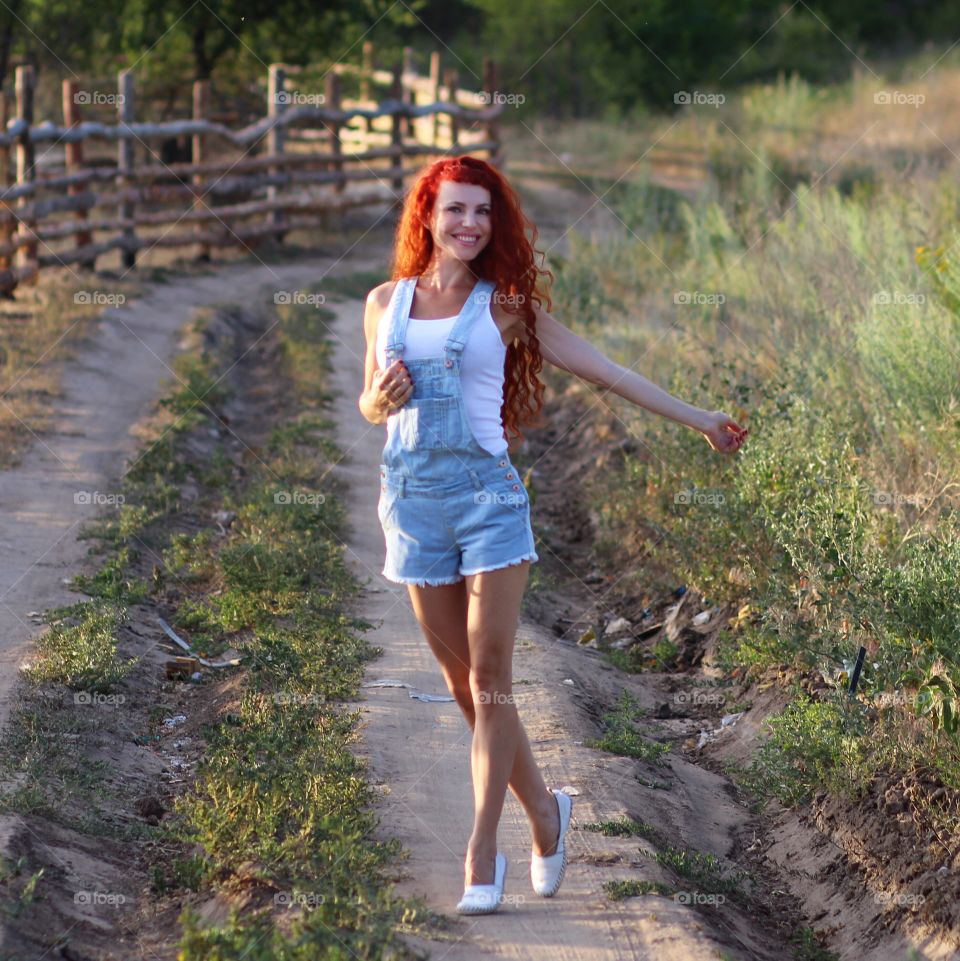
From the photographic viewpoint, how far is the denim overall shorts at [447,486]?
3439 millimetres

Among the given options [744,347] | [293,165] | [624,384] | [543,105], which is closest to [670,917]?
[624,384]

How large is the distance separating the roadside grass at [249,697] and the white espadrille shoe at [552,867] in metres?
0.38

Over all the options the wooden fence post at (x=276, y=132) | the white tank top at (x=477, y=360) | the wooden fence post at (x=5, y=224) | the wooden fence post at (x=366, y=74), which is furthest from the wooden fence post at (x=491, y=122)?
the white tank top at (x=477, y=360)

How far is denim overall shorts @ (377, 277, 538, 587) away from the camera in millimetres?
3439

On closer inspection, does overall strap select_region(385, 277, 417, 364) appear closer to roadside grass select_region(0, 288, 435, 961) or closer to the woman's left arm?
the woman's left arm

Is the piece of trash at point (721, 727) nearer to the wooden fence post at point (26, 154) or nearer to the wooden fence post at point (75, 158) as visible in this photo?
the wooden fence post at point (26, 154)

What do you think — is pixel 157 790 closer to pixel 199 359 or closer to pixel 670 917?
pixel 670 917

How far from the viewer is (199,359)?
11.0m

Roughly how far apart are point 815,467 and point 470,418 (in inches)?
107

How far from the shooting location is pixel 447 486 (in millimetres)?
3449

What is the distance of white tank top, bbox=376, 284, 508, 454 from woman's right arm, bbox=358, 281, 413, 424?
4 cm

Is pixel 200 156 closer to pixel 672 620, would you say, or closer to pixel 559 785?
pixel 672 620

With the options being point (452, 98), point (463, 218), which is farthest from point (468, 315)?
point (452, 98)

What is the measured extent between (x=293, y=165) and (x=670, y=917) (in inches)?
624
